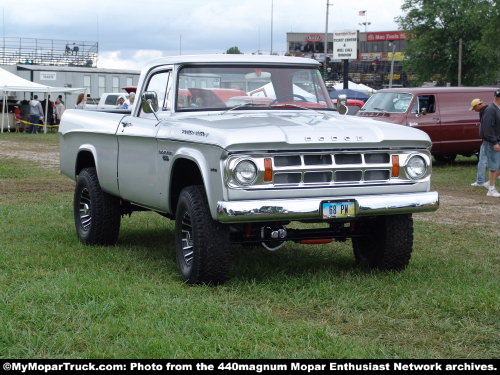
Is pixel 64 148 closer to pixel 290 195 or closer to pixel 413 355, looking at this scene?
pixel 290 195

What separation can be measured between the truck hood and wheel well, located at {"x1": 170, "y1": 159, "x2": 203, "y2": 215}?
0.81 feet

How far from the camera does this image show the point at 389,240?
270 inches

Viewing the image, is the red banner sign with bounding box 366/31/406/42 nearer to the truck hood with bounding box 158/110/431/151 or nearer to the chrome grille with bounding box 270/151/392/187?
the truck hood with bounding box 158/110/431/151

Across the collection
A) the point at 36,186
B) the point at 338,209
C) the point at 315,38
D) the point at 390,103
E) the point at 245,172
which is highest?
the point at 315,38

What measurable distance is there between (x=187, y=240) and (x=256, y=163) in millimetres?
1030

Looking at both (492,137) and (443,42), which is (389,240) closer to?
(492,137)

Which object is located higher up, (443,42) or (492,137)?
(443,42)

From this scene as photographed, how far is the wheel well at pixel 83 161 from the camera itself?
8.92 metres

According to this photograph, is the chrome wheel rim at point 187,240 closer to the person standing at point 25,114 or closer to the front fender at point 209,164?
the front fender at point 209,164

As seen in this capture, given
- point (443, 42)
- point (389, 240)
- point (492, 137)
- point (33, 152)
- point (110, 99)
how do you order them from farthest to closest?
1. point (443, 42)
2. point (110, 99)
3. point (33, 152)
4. point (492, 137)
5. point (389, 240)

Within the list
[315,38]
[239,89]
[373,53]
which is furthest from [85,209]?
[315,38]

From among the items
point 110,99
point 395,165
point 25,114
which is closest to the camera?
point 395,165

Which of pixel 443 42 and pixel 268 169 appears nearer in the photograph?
pixel 268 169

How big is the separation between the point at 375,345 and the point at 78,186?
15.8 feet
